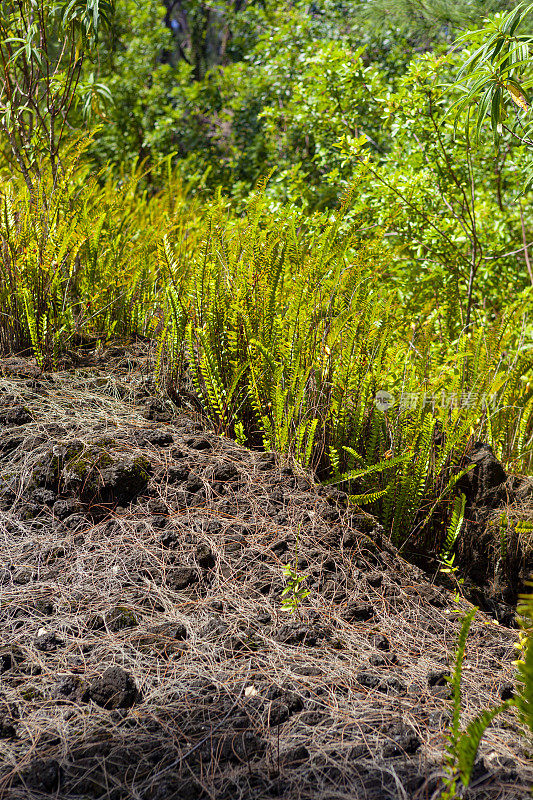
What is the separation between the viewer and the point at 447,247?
3.92m

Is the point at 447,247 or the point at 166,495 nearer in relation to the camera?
the point at 166,495

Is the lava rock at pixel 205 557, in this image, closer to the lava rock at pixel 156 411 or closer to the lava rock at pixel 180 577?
the lava rock at pixel 180 577

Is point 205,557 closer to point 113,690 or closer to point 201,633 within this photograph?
point 201,633

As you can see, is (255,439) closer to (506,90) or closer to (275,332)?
(275,332)

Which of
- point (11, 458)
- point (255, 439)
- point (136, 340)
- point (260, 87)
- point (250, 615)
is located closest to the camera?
point (250, 615)

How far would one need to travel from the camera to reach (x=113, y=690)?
4.83 ft

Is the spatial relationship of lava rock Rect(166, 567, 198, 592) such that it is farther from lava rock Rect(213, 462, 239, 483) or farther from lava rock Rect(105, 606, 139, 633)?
lava rock Rect(213, 462, 239, 483)

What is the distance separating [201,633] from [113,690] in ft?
0.97

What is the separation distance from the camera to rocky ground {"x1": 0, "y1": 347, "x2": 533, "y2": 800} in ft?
4.29

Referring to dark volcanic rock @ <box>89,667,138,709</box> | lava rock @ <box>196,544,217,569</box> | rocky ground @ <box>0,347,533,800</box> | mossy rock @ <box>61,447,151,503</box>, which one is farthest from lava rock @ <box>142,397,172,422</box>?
dark volcanic rock @ <box>89,667,138,709</box>

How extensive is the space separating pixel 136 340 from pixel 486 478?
185cm

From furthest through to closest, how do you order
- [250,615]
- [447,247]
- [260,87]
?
[260,87], [447,247], [250,615]

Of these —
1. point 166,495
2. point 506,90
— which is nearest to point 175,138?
point 506,90

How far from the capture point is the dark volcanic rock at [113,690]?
1.46 m
